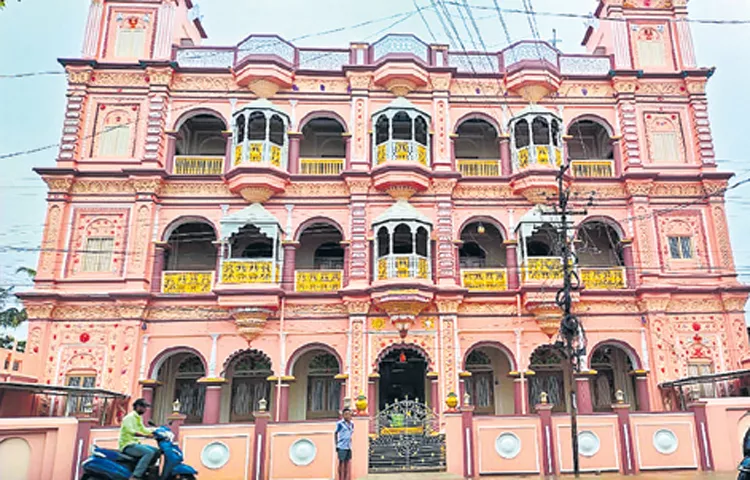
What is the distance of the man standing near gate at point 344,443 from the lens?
1102 centimetres

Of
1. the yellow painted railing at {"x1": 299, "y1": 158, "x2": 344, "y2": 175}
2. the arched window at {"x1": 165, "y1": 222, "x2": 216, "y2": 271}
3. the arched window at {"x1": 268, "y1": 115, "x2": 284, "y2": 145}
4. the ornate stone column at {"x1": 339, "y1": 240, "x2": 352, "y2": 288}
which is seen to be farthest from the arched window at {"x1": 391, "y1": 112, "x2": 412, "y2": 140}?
the arched window at {"x1": 165, "y1": 222, "x2": 216, "y2": 271}

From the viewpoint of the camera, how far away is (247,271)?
707 inches

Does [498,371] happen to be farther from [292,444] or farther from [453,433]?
[292,444]

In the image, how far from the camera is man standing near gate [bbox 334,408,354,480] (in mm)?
11023

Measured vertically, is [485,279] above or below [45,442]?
above

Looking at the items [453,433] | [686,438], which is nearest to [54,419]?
[453,433]

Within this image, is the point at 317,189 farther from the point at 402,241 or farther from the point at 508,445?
the point at 508,445

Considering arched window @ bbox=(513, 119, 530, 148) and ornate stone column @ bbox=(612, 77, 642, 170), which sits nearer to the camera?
ornate stone column @ bbox=(612, 77, 642, 170)

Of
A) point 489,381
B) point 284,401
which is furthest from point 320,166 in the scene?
point 489,381

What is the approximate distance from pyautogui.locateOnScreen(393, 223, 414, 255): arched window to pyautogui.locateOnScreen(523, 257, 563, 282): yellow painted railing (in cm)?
390

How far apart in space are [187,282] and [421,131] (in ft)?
30.3

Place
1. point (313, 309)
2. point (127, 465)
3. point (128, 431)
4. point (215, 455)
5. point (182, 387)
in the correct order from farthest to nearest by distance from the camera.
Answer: point (182, 387) < point (313, 309) < point (215, 455) < point (128, 431) < point (127, 465)

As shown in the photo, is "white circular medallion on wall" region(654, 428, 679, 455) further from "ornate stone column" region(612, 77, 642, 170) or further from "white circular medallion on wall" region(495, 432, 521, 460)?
"ornate stone column" region(612, 77, 642, 170)

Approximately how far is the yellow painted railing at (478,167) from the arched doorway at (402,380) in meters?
6.65
